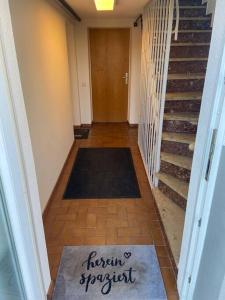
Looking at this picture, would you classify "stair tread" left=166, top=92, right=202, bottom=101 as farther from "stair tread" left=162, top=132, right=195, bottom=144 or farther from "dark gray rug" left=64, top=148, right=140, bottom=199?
"dark gray rug" left=64, top=148, right=140, bottom=199

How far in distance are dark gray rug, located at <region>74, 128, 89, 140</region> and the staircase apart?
Answer: 227 cm

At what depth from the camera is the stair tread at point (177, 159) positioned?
2411mm

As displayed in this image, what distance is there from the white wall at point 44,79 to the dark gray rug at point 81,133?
1102mm

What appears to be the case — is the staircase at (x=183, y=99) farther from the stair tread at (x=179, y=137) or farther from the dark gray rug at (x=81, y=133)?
the dark gray rug at (x=81, y=133)

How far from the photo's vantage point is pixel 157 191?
8.63 ft

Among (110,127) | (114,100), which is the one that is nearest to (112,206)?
(110,127)

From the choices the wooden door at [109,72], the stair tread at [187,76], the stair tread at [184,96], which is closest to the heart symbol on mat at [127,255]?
the stair tread at [184,96]

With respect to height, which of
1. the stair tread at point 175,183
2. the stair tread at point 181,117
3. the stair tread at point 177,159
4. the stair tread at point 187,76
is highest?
the stair tread at point 187,76

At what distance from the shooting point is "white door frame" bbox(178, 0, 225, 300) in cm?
97

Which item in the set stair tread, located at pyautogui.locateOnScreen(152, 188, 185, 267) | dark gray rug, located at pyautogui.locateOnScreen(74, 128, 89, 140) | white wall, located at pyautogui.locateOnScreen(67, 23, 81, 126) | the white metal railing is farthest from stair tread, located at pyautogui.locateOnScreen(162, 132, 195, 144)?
white wall, located at pyautogui.locateOnScreen(67, 23, 81, 126)

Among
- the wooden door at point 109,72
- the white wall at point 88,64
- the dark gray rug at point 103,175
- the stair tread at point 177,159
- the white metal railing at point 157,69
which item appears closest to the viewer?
the white metal railing at point 157,69

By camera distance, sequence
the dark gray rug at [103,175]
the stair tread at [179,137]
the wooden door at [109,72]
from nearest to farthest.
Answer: the stair tread at [179,137]
the dark gray rug at [103,175]
the wooden door at [109,72]

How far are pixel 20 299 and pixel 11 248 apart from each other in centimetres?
37

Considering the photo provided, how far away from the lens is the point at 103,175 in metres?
3.27
